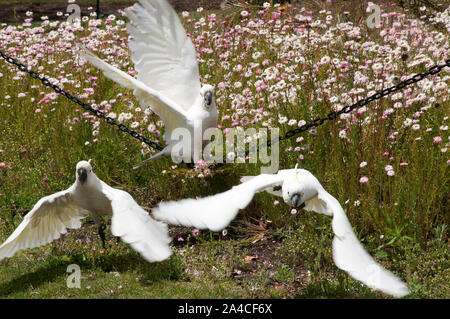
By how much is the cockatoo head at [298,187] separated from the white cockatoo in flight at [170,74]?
1.18 metres

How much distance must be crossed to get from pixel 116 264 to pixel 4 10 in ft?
42.6

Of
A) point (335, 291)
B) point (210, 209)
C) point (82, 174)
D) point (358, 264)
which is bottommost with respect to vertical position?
point (335, 291)

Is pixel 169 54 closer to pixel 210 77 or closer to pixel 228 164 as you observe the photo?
pixel 228 164

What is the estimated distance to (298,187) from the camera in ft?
8.75

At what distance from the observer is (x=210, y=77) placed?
17.3 ft

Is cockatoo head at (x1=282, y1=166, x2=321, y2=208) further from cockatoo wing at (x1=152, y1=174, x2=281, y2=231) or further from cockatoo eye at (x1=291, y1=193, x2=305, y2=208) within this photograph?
cockatoo wing at (x1=152, y1=174, x2=281, y2=231)

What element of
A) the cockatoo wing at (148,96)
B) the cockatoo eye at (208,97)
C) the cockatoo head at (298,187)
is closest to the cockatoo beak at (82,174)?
the cockatoo wing at (148,96)

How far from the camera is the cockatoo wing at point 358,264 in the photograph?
2248mm

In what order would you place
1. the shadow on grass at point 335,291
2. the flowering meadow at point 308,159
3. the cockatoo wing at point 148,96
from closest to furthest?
1. the shadow on grass at point 335,291
2. the flowering meadow at point 308,159
3. the cockatoo wing at point 148,96

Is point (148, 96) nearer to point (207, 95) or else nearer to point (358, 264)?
point (207, 95)

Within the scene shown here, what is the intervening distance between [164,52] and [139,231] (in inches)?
68.5

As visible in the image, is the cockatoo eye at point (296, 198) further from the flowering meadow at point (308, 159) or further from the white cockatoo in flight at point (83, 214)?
the white cockatoo in flight at point (83, 214)

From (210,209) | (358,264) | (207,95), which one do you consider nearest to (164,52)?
(207,95)

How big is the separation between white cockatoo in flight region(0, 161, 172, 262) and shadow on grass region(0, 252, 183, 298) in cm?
19
